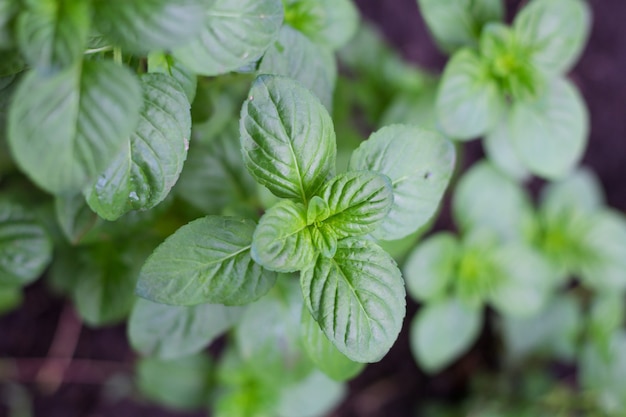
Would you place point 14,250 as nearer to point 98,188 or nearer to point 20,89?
point 98,188

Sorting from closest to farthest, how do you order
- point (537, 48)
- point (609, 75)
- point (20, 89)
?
point (20, 89)
point (537, 48)
point (609, 75)

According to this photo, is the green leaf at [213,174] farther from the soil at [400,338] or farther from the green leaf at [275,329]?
the soil at [400,338]

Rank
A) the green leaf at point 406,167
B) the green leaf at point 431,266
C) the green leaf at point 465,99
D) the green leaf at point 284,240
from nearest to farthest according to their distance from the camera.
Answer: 1. the green leaf at point 284,240
2. the green leaf at point 406,167
3. the green leaf at point 465,99
4. the green leaf at point 431,266

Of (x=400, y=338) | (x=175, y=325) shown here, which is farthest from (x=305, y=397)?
(x=400, y=338)

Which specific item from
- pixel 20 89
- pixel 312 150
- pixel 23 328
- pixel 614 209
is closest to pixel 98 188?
pixel 20 89

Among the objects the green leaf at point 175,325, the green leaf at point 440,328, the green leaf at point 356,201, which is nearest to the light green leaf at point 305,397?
the green leaf at point 440,328

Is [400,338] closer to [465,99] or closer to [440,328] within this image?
[440,328]
